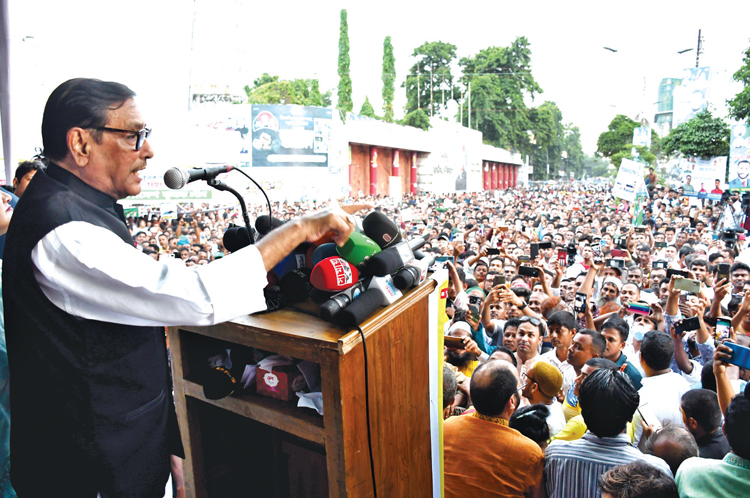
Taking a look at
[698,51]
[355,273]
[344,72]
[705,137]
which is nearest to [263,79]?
[344,72]

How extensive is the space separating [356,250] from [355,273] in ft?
0.26

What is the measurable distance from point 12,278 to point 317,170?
25289 millimetres

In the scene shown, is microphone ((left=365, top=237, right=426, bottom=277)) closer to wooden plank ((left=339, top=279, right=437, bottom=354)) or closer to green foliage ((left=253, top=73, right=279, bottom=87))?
wooden plank ((left=339, top=279, right=437, bottom=354))

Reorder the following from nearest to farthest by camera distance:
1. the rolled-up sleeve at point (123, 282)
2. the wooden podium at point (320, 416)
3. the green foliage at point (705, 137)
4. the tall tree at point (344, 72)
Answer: the rolled-up sleeve at point (123, 282)
the wooden podium at point (320, 416)
the green foliage at point (705, 137)
the tall tree at point (344, 72)

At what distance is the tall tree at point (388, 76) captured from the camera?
42.7 meters

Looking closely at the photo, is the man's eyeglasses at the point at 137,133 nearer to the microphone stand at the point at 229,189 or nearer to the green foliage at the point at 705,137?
the microphone stand at the point at 229,189

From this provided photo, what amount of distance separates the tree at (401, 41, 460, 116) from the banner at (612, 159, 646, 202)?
114 ft

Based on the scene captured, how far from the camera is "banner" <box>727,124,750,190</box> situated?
17.3 m

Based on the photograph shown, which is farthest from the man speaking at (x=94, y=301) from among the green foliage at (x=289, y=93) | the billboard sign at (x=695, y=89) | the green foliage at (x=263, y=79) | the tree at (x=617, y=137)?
the green foliage at (x=263, y=79)

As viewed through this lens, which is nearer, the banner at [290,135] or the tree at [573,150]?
the banner at [290,135]

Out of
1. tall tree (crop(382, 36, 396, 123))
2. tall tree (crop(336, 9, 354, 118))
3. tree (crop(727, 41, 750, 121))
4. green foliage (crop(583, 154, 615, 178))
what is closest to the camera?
tree (crop(727, 41, 750, 121))

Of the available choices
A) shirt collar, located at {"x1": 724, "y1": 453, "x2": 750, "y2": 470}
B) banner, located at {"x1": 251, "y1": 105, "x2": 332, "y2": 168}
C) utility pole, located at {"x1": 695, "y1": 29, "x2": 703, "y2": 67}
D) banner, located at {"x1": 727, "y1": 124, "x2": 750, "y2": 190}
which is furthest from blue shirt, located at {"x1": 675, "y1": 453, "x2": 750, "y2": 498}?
utility pole, located at {"x1": 695, "y1": 29, "x2": 703, "y2": 67}

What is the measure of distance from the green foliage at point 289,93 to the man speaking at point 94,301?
37.5 meters

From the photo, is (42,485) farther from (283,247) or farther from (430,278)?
(430,278)
